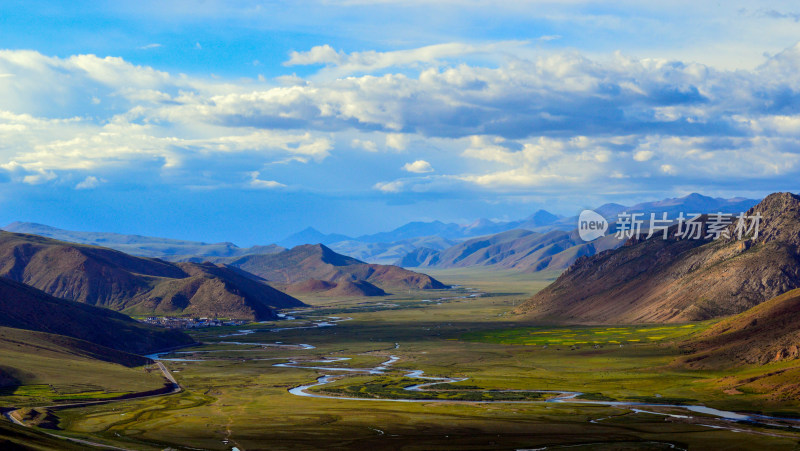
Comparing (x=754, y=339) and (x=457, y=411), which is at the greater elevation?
(x=754, y=339)

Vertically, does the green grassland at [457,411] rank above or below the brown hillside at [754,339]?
below

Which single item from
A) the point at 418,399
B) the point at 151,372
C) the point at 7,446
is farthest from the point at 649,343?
the point at 7,446

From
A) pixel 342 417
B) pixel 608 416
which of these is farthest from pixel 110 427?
pixel 608 416

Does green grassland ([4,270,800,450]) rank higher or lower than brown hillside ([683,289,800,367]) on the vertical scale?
lower

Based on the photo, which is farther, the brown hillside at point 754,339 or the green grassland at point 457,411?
the brown hillside at point 754,339

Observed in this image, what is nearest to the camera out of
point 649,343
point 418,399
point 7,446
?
point 7,446

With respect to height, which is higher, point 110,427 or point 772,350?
point 772,350

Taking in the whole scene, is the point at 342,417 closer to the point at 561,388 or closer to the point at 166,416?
the point at 166,416

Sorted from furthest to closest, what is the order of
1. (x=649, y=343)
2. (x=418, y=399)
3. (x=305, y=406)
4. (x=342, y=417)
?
(x=649, y=343) < (x=418, y=399) < (x=305, y=406) < (x=342, y=417)

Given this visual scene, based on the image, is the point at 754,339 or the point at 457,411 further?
the point at 754,339

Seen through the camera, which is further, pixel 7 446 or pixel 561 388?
pixel 561 388

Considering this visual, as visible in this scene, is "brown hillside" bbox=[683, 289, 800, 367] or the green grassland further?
"brown hillside" bbox=[683, 289, 800, 367]
